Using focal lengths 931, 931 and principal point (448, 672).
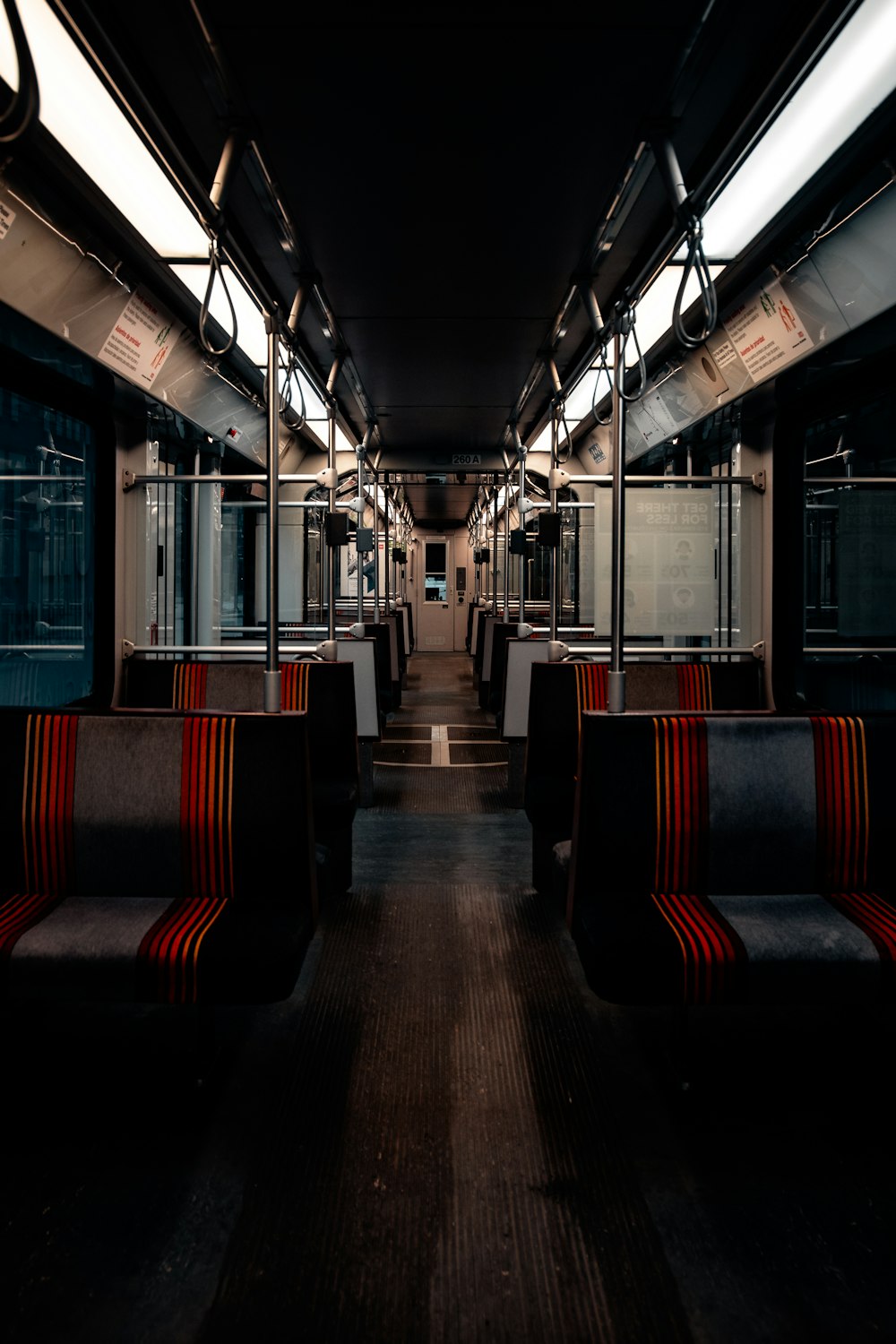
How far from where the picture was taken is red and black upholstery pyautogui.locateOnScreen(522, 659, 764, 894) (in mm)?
3645

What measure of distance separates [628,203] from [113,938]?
2.75 meters

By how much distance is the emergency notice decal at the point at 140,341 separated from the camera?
3.39m

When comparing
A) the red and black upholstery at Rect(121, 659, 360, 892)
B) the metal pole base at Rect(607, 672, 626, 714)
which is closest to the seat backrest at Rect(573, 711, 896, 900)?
the metal pole base at Rect(607, 672, 626, 714)

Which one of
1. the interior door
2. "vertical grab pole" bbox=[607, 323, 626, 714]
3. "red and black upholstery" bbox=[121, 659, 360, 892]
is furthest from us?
the interior door

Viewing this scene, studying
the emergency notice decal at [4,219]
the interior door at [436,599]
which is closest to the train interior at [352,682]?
the emergency notice decal at [4,219]

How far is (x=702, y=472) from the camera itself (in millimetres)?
5410

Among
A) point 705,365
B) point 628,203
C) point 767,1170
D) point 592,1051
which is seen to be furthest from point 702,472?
point 767,1170

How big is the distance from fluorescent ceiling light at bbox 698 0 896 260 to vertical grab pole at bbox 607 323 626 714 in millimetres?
766

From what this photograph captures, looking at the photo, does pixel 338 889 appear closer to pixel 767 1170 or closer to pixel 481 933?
pixel 481 933

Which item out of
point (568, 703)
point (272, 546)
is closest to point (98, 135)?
point (272, 546)

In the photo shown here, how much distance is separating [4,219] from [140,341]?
1077 mm

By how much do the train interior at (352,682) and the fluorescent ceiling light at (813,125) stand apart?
0.05 ft

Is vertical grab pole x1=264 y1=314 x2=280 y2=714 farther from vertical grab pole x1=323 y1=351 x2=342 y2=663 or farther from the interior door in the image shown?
the interior door

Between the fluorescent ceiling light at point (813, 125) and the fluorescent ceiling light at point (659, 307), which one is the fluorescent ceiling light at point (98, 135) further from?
the fluorescent ceiling light at point (813, 125)
